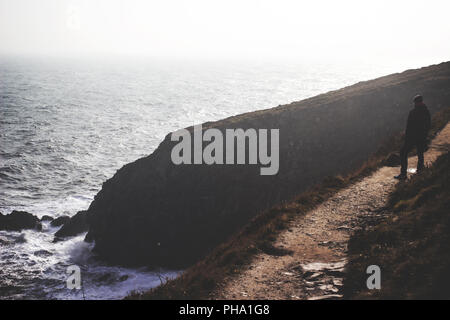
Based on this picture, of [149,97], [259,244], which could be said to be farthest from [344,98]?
[149,97]

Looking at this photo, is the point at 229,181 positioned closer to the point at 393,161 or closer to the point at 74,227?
the point at 393,161

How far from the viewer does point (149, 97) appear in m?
140

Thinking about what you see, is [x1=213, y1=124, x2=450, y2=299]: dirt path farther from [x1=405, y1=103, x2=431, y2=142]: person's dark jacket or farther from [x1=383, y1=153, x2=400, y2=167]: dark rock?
[x1=405, y1=103, x2=431, y2=142]: person's dark jacket

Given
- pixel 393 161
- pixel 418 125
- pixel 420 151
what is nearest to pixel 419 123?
pixel 418 125

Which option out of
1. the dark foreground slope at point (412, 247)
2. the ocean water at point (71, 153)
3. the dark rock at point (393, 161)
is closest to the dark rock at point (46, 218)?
the ocean water at point (71, 153)

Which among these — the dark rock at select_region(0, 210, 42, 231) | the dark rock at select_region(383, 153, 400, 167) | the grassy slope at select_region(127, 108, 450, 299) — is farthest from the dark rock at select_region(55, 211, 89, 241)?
the dark rock at select_region(383, 153, 400, 167)

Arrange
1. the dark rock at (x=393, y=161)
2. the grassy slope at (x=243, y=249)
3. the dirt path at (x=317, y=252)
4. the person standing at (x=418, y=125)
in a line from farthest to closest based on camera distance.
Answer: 1. the dark rock at (x=393, y=161)
2. the person standing at (x=418, y=125)
3. the grassy slope at (x=243, y=249)
4. the dirt path at (x=317, y=252)

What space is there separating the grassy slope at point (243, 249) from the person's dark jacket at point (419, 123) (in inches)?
152

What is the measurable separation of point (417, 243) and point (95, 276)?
94.0 ft

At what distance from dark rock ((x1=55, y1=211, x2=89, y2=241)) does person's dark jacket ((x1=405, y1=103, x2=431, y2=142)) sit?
121ft

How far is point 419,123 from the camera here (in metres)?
13.6

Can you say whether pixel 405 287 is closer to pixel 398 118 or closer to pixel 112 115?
pixel 398 118

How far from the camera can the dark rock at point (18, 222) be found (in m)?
38.8

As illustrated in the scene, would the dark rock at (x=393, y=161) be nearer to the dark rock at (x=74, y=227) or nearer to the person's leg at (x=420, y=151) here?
the person's leg at (x=420, y=151)
